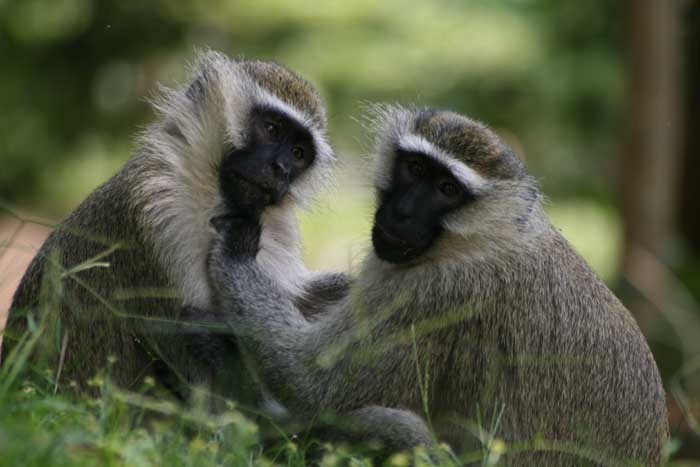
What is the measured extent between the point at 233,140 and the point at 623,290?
7.60 meters

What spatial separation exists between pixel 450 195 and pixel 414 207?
226mm

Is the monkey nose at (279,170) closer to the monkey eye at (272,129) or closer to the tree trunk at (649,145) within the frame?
the monkey eye at (272,129)

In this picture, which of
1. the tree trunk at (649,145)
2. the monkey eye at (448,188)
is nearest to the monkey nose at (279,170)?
the monkey eye at (448,188)

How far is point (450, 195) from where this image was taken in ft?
18.5

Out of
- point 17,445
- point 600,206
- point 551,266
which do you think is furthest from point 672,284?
point 17,445

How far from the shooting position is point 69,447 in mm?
3783

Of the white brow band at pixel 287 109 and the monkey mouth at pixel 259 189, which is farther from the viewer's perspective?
the white brow band at pixel 287 109

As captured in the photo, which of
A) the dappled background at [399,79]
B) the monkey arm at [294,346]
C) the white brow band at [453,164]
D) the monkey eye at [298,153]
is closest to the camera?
the monkey arm at [294,346]

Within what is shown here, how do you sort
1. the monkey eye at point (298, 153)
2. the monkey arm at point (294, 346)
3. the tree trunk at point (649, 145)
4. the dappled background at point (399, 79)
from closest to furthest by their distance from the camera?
the monkey arm at point (294, 346)
the monkey eye at point (298, 153)
the tree trunk at point (649, 145)
the dappled background at point (399, 79)

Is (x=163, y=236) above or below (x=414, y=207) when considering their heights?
below

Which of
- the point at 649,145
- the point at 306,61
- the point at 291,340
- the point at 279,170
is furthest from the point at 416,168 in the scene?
the point at 306,61

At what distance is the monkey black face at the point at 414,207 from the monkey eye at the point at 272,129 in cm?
65

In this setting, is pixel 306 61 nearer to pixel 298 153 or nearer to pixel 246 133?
pixel 298 153

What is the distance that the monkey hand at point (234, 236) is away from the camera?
5676 mm
